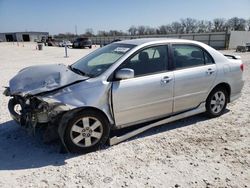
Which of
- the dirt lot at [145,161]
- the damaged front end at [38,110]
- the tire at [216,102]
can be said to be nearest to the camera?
the dirt lot at [145,161]

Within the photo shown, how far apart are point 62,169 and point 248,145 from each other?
284 cm

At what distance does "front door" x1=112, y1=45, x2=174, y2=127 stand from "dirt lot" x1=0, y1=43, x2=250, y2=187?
0.44 meters

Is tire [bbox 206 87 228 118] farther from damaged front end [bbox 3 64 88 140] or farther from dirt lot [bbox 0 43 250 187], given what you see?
damaged front end [bbox 3 64 88 140]

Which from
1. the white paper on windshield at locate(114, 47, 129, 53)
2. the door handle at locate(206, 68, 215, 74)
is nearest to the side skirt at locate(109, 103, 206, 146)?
the door handle at locate(206, 68, 215, 74)

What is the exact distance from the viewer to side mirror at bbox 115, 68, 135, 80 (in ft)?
11.4

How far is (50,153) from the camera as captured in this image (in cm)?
355

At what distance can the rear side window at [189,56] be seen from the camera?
4.19m

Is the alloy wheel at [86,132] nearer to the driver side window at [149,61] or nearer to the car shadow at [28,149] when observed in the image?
the car shadow at [28,149]

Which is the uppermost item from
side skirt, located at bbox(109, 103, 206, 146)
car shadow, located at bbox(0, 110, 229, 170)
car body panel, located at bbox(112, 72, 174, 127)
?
car body panel, located at bbox(112, 72, 174, 127)

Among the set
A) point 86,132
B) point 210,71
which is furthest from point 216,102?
point 86,132

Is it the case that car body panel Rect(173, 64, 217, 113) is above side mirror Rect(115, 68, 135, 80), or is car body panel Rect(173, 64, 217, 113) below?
below

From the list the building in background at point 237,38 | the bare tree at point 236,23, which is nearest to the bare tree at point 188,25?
the bare tree at point 236,23

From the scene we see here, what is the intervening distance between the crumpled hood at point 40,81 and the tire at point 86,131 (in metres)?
0.52

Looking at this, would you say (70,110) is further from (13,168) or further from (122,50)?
(122,50)
